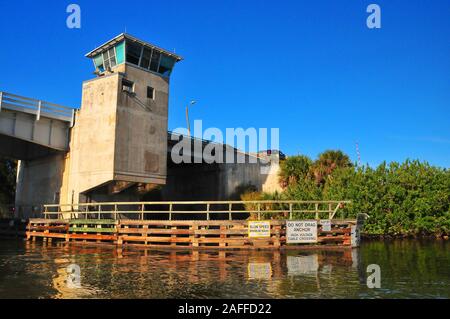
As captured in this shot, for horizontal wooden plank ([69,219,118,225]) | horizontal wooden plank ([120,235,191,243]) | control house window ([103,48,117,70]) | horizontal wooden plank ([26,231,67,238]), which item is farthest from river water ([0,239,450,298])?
control house window ([103,48,117,70])

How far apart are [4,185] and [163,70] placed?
3281cm

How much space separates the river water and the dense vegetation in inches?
398

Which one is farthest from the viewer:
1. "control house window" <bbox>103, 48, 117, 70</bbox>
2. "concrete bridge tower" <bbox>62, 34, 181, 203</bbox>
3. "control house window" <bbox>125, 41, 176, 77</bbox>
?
"control house window" <bbox>103, 48, 117, 70</bbox>

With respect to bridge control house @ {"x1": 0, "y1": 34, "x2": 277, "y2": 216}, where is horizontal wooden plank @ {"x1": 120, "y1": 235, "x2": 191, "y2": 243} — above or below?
below

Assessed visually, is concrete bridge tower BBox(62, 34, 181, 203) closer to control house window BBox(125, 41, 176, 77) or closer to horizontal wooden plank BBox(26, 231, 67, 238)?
control house window BBox(125, 41, 176, 77)

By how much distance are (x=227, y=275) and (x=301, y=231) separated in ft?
27.3

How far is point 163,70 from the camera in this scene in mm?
34094

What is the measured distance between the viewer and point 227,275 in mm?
11820

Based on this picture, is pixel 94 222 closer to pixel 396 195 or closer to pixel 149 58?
pixel 149 58

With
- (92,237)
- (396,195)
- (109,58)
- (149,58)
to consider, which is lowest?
(92,237)

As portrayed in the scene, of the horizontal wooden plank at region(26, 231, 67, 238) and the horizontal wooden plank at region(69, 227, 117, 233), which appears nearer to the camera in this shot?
the horizontal wooden plank at region(69, 227, 117, 233)

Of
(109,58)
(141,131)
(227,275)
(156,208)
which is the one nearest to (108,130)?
(141,131)

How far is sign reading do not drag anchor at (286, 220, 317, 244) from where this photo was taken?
62.7 feet
